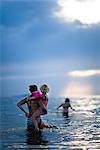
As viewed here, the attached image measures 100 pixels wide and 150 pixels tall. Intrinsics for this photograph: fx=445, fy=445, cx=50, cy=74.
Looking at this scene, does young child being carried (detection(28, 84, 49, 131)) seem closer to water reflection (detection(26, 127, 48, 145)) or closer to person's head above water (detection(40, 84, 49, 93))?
person's head above water (detection(40, 84, 49, 93))

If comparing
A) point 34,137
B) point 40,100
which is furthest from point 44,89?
point 34,137

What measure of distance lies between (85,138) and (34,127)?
3.12 meters

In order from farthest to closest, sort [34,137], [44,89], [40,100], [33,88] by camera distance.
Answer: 1. [33,88]
2. [40,100]
3. [44,89]
4. [34,137]

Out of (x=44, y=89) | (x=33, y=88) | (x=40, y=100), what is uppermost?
(x=33, y=88)

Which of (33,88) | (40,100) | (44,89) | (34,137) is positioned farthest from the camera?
(33,88)

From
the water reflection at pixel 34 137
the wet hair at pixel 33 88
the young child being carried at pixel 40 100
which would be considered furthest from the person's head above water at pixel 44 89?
the water reflection at pixel 34 137

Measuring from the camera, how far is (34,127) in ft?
63.7

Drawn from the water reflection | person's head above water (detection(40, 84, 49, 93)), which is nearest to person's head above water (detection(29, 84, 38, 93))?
person's head above water (detection(40, 84, 49, 93))

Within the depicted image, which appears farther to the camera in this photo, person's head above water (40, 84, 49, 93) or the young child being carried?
the young child being carried

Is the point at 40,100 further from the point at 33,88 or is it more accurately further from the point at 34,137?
the point at 34,137

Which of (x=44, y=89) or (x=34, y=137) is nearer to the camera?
(x=34, y=137)

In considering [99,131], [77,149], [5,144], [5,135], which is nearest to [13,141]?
[5,144]

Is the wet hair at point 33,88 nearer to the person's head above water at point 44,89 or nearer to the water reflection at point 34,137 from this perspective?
the person's head above water at point 44,89

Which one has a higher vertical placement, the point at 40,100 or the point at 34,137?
the point at 40,100
